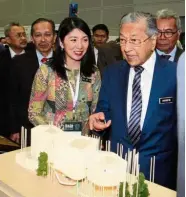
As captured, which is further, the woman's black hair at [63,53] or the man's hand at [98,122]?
the woman's black hair at [63,53]

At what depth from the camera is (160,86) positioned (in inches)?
59.7

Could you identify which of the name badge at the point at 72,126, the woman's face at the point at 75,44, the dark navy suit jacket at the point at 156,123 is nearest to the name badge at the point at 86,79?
the woman's face at the point at 75,44

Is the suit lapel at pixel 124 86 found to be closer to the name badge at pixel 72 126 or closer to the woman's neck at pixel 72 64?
the name badge at pixel 72 126

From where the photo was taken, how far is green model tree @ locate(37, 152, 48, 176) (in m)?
1.22

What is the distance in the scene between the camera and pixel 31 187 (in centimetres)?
115

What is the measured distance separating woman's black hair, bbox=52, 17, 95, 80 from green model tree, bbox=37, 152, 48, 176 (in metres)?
0.74

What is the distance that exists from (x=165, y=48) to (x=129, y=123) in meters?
0.96

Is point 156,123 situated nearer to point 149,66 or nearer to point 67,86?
point 149,66

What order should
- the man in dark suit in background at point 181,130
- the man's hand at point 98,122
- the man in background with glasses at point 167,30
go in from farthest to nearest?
1. the man in background with glasses at point 167,30
2. the man's hand at point 98,122
3. the man in dark suit in background at point 181,130

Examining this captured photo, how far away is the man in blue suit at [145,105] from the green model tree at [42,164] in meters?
0.33

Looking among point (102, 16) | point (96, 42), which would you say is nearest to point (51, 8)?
point (102, 16)

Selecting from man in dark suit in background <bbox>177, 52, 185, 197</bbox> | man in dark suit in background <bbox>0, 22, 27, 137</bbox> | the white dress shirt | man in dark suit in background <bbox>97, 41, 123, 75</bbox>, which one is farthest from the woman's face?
man in dark suit in background <bbox>177, 52, 185, 197</bbox>

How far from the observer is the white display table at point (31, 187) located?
111cm

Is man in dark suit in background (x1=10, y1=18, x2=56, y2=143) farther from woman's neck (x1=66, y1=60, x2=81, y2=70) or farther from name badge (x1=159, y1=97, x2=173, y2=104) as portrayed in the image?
name badge (x1=159, y1=97, x2=173, y2=104)
